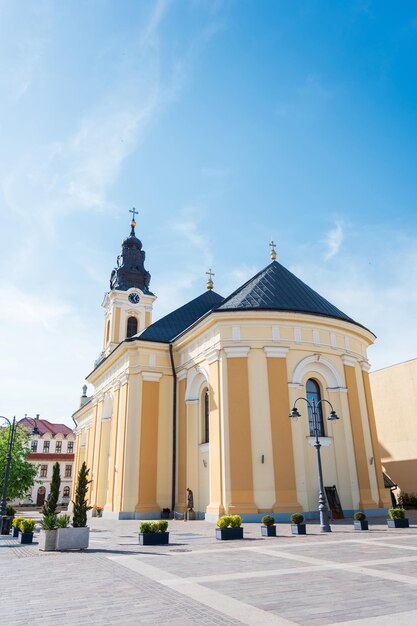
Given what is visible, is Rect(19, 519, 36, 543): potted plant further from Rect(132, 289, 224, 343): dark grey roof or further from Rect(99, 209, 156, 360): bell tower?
Rect(99, 209, 156, 360): bell tower

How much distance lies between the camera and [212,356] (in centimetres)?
2444

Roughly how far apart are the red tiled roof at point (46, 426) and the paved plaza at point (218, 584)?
7583 centimetres

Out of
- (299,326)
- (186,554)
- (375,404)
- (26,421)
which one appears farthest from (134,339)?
(26,421)

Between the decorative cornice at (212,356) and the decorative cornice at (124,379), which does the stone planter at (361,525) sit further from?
the decorative cornice at (124,379)

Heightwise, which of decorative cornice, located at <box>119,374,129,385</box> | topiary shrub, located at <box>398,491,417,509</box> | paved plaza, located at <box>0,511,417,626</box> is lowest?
paved plaza, located at <box>0,511,417,626</box>

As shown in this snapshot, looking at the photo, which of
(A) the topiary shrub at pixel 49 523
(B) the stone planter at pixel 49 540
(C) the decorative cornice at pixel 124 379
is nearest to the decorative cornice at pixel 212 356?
(C) the decorative cornice at pixel 124 379

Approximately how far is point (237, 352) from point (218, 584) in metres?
15.7

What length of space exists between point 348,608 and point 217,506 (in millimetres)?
16253

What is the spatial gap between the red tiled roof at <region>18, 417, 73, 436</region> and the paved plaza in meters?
75.8

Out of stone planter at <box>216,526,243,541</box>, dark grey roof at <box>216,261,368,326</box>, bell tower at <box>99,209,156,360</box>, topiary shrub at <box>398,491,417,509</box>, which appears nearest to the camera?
stone planter at <box>216,526,243,541</box>

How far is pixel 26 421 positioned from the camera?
86562 mm

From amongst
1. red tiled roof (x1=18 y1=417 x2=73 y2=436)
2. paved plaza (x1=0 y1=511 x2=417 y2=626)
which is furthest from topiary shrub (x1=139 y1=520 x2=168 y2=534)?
red tiled roof (x1=18 y1=417 x2=73 y2=436)

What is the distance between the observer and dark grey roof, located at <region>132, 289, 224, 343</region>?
30.7 meters

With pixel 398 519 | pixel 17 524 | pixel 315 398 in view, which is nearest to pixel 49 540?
pixel 17 524
